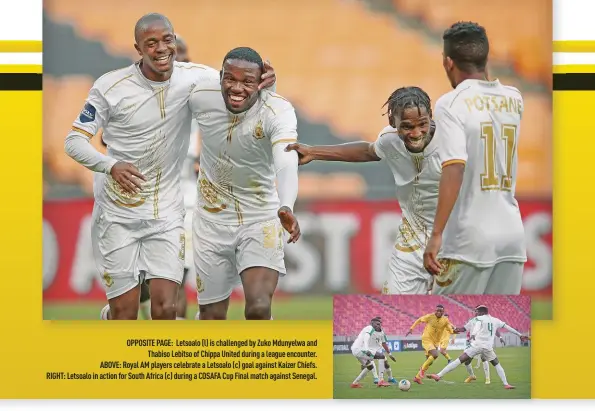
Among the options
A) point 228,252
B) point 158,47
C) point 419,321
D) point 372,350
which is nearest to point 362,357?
point 372,350

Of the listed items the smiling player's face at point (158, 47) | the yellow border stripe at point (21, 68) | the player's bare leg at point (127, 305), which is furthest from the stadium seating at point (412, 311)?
the yellow border stripe at point (21, 68)

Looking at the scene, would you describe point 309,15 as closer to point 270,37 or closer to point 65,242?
point 270,37

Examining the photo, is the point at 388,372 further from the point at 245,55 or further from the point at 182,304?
the point at 245,55

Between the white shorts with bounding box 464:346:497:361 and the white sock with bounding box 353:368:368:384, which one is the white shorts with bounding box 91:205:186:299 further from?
the white shorts with bounding box 464:346:497:361

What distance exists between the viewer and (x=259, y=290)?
697 centimetres

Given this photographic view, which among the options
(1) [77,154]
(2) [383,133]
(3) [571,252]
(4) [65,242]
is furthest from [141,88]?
(3) [571,252]

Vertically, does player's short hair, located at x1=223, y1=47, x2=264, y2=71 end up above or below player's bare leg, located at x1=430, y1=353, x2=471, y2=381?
above

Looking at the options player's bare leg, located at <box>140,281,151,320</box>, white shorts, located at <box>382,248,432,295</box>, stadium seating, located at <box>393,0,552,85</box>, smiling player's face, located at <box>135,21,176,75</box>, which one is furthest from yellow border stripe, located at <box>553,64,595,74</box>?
player's bare leg, located at <box>140,281,151,320</box>

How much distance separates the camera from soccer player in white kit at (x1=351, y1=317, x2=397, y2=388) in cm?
702

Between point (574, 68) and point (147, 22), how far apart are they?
272 cm

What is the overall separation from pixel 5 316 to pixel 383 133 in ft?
8.69

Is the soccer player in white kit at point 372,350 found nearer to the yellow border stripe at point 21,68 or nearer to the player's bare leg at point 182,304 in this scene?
the player's bare leg at point 182,304

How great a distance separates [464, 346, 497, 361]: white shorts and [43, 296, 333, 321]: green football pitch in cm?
89

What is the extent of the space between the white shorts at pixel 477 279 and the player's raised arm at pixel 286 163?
39.0 inches
